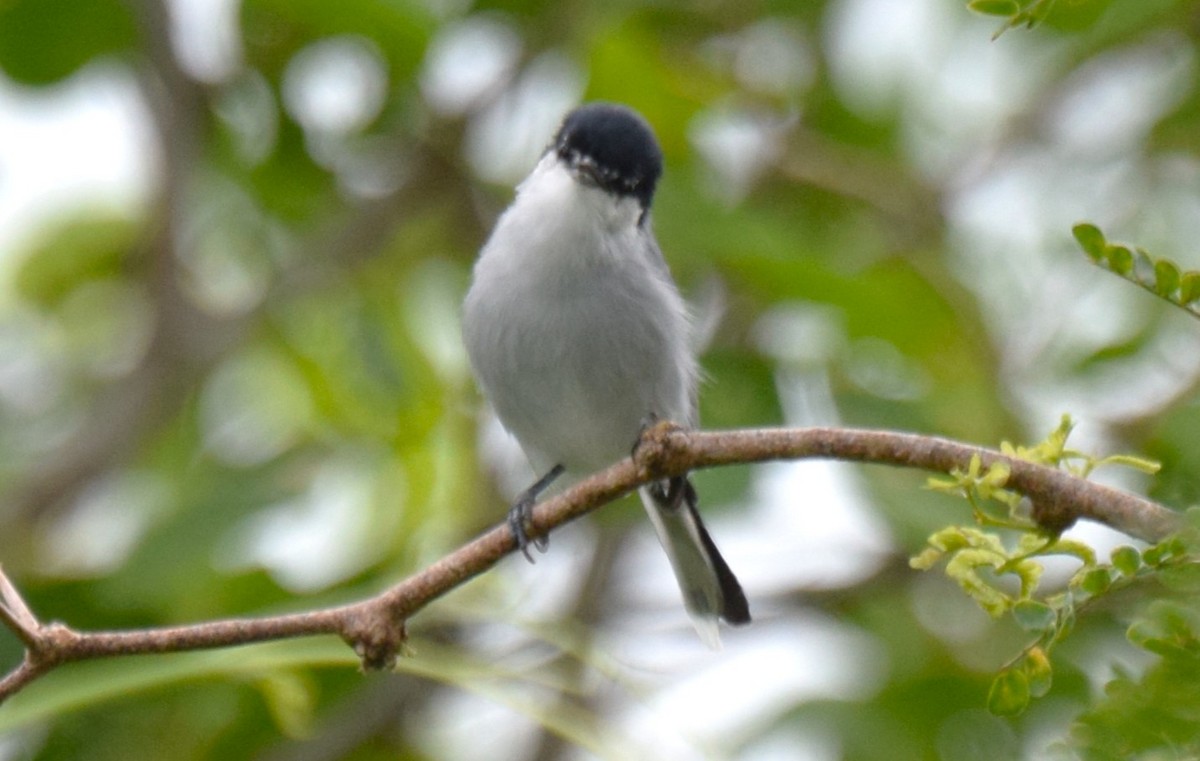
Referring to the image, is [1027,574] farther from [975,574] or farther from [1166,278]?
[1166,278]

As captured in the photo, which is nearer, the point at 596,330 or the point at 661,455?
the point at 661,455

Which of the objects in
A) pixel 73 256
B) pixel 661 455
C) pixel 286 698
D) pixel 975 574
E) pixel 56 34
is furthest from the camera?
pixel 73 256

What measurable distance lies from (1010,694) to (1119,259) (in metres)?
0.36

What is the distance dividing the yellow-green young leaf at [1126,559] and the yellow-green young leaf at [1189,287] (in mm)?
194

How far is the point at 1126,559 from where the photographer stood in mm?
1202

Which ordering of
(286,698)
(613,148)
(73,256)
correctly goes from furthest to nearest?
(73,256), (613,148), (286,698)

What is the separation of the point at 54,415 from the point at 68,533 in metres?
0.44

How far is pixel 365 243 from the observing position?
4047mm

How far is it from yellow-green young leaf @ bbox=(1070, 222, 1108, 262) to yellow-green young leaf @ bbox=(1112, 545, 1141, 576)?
0.24 meters

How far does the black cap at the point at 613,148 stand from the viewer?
10.7ft

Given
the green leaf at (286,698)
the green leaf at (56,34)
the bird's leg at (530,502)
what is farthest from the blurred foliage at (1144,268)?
the green leaf at (56,34)

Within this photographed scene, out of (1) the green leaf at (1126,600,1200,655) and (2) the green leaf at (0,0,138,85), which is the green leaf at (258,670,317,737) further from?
(2) the green leaf at (0,0,138,85)

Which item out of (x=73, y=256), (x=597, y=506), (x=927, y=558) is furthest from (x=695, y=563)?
(x=73, y=256)

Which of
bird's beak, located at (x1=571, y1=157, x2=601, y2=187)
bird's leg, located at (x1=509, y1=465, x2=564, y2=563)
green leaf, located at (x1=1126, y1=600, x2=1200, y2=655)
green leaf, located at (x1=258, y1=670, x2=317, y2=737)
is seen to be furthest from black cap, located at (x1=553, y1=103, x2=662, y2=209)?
green leaf, located at (x1=1126, y1=600, x2=1200, y2=655)
